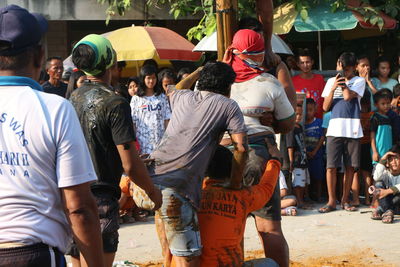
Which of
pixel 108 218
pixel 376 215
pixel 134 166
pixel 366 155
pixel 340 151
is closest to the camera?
pixel 134 166

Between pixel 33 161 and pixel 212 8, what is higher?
pixel 212 8

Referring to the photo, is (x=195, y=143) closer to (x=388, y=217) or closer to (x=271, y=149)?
(x=271, y=149)

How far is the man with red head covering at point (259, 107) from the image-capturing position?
4926 millimetres

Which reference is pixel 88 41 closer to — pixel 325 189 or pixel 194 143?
pixel 194 143

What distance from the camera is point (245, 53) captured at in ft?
16.3

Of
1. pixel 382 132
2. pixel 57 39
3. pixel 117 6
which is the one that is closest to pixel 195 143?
pixel 382 132

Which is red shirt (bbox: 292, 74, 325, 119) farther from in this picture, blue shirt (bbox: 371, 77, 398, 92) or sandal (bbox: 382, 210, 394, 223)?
sandal (bbox: 382, 210, 394, 223)

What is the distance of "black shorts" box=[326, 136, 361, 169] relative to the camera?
950 centimetres

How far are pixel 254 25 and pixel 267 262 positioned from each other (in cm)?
177

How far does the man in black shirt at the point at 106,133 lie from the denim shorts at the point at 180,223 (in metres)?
0.15

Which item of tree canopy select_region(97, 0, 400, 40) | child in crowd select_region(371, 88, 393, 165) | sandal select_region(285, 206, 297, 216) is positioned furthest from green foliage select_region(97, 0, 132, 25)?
sandal select_region(285, 206, 297, 216)

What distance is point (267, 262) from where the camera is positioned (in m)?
4.66

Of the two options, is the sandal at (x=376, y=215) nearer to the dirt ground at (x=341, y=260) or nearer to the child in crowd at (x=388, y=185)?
the child in crowd at (x=388, y=185)

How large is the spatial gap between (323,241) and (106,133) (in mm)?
3961
